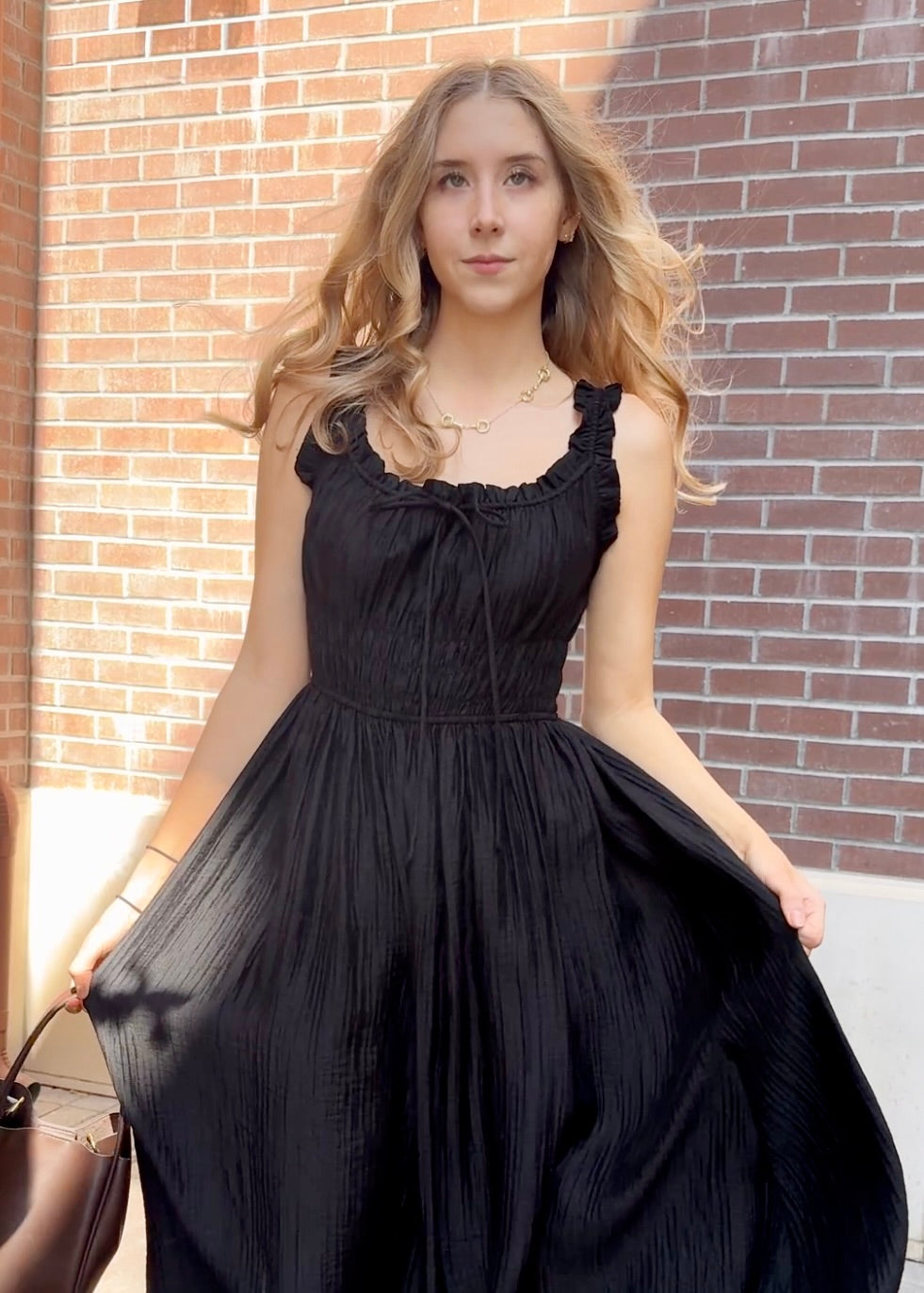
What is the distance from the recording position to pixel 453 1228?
1.70m

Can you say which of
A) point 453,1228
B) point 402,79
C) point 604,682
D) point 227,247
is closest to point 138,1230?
point 453,1228

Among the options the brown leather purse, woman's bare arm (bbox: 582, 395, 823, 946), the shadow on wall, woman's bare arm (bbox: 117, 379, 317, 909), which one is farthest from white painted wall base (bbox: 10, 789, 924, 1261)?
the brown leather purse

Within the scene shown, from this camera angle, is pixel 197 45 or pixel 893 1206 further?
pixel 197 45

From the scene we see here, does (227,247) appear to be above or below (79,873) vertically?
above

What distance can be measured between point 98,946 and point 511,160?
1251 mm

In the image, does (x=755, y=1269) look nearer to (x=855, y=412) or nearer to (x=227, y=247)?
(x=855, y=412)

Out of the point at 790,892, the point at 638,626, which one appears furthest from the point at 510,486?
the point at 790,892

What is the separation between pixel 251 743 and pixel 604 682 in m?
0.53

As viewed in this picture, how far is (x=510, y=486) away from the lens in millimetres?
1926

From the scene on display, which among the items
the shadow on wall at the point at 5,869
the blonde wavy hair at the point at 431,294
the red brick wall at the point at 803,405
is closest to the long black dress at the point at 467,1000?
the blonde wavy hair at the point at 431,294

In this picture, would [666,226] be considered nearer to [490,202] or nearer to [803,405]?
[803,405]

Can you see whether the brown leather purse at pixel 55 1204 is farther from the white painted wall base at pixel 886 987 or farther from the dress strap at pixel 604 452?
the white painted wall base at pixel 886 987

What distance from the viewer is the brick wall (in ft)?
10.3

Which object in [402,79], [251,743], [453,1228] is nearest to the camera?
[453,1228]
